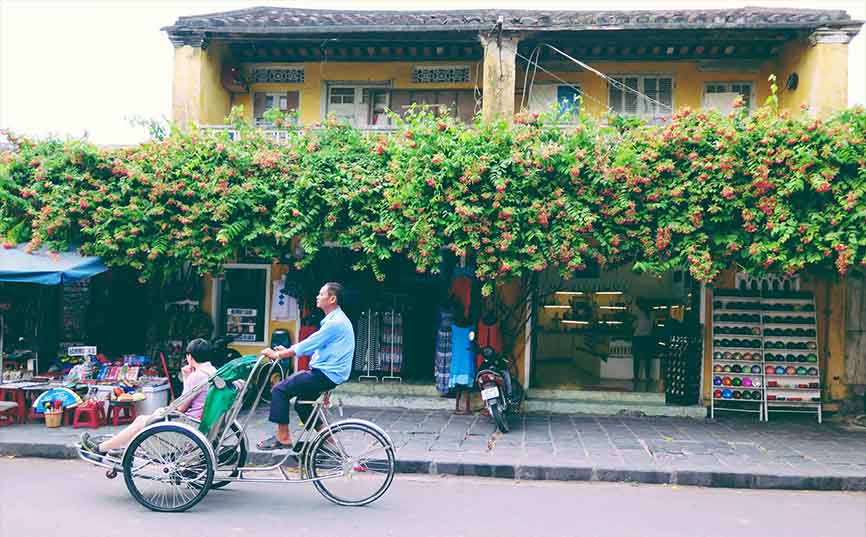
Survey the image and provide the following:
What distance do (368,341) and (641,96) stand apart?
7.23 m

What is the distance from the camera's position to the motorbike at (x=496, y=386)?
9062 mm

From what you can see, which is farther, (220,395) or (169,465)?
(220,395)

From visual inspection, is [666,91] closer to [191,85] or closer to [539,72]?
[539,72]

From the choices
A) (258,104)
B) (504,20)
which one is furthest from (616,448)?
(258,104)

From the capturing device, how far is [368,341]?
11.7 metres

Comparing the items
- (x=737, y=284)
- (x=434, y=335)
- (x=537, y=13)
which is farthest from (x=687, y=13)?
(x=434, y=335)

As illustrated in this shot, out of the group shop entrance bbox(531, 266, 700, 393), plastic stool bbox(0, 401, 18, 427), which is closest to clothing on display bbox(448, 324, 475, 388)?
shop entrance bbox(531, 266, 700, 393)

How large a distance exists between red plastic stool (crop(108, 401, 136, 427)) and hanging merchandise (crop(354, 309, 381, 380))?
3785 mm

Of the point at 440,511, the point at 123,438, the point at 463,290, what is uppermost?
the point at 463,290

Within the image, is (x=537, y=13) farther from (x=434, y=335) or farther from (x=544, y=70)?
(x=434, y=335)

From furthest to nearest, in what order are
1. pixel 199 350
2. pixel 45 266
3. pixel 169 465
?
pixel 45 266
pixel 199 350
pixel 169 465

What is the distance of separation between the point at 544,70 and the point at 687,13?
269 centimetres

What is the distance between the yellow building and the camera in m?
11.2

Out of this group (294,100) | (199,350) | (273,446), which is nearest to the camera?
(199,350)
